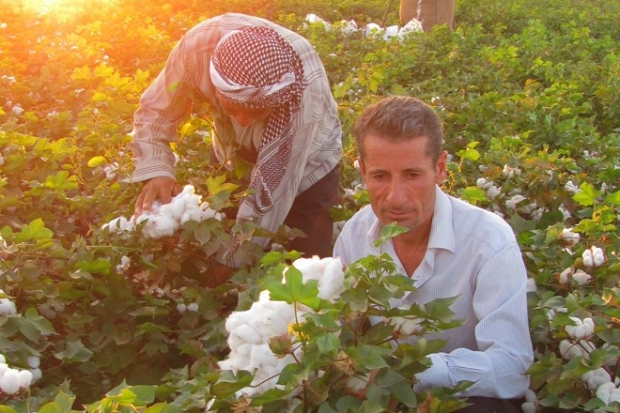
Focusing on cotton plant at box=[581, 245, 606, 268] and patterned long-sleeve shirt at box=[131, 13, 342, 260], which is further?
patterned long-sleeve shirt at box=[131, 13, 342, 260]

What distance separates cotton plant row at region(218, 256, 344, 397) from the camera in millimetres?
1857

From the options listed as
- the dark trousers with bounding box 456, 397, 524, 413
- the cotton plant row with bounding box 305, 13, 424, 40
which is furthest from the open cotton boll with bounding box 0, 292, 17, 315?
the cotton plant row with bounding box 305, 13, 424, 40

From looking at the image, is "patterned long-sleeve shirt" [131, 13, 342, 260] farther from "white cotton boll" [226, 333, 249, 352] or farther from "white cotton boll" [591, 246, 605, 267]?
"white cotton boll" [226, 333, 249, 352]

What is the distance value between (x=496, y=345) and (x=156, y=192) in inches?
59.3

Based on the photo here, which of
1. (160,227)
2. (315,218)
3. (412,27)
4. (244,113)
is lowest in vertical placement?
(412,27)

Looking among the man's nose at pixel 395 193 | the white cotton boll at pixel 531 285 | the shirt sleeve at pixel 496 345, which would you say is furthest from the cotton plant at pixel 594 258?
the man's nose at pixel 395 193

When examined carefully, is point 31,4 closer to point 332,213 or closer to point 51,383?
point 332,213

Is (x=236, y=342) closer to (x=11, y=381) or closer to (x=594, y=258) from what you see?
(x=11, y=381)

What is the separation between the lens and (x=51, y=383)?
267 cm

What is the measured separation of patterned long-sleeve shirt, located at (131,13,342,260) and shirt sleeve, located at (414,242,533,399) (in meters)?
1.08

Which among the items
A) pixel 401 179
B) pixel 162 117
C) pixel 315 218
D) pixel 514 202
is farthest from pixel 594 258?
pixel 162 117

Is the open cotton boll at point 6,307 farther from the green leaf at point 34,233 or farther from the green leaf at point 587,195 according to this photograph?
the green leaf at point 587,195

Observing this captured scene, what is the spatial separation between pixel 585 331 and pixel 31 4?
8713 mm

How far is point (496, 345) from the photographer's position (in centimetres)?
230
